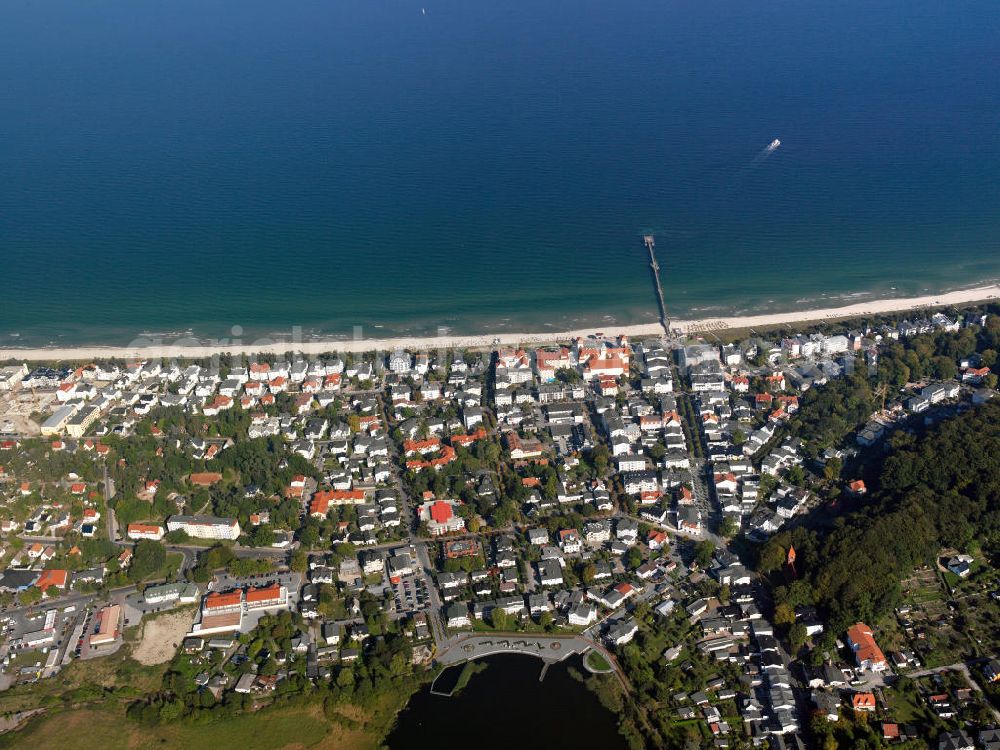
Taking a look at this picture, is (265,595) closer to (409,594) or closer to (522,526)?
(409,594)

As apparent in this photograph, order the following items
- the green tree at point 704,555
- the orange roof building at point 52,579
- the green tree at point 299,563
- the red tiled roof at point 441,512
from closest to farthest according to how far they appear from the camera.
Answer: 1. the green tree at point 704,555
2. the orange roof building at point 52,579
3. the green tree at point 299,563
4. the red tiled roof at point 441,512

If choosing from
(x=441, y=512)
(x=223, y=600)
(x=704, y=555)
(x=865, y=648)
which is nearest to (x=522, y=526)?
(x=441, y=512)

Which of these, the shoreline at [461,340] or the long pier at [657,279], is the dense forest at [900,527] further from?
the long pier at [657,279]

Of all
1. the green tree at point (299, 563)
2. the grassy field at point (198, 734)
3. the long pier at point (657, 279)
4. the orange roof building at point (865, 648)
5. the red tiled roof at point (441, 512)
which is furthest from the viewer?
the long pier at point (657, 279)

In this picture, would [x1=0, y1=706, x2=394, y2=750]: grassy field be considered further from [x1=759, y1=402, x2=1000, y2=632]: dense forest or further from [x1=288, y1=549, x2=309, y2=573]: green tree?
[x1=759, y1=402, x2=1000, y2=632]: dense forest

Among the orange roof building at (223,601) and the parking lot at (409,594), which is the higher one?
the orange roof building at (223,601)

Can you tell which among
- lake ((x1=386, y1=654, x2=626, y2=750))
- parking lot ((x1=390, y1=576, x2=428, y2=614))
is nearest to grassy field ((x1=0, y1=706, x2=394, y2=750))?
lake ((x1=386, y1=654, x2=626, y2=750))

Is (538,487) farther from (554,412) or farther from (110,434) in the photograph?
(110,434)

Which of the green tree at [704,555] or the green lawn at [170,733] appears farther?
the green tree at [704,555]

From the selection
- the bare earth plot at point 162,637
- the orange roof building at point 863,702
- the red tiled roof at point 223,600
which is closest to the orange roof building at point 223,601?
the red tiled roof at point 223,600
